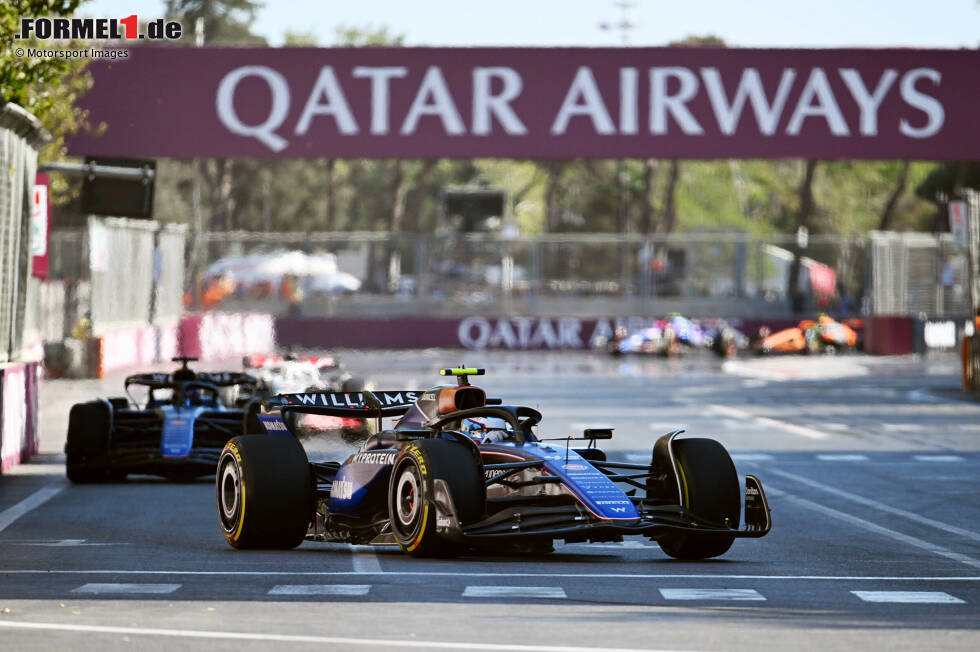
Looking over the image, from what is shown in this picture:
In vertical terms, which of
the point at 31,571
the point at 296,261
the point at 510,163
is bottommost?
the point at 31,571

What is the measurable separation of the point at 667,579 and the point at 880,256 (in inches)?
1805

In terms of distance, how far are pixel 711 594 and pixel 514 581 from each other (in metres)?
1.10

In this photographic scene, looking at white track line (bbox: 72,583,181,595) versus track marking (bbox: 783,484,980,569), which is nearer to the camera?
white track line (bbox: 72,583,181,595)

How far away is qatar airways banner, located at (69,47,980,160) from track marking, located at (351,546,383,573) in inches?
1251

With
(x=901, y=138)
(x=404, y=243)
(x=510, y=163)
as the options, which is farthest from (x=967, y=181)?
(x=510, y=163)

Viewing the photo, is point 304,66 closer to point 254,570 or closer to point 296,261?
point 296,261

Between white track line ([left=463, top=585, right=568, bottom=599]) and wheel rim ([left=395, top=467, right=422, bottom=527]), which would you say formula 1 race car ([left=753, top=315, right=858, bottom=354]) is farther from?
white track line ([left=463, top=585, right=568, bottom=599])

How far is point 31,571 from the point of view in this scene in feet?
37.8

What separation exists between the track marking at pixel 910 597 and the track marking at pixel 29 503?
6.53 metres

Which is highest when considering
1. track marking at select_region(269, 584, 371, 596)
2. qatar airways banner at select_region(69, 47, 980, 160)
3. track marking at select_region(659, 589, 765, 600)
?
qatar airways banner at select_region(69, 47, 980, 160)

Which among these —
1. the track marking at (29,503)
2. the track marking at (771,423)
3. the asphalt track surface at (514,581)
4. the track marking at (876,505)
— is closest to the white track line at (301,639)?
the asphalt track surface at (514,581)

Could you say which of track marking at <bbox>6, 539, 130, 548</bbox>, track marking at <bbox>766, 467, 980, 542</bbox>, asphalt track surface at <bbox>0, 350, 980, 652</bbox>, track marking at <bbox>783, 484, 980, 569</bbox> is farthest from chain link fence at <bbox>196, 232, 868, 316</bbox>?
track marking at <bbox>6, 539, 130, 548</bbox>

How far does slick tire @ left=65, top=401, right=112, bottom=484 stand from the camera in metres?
17.9

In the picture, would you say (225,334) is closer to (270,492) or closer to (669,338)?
(669,338)
